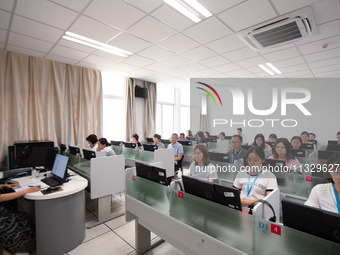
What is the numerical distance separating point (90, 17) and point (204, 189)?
2.73 meters

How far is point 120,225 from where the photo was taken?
8.68ft

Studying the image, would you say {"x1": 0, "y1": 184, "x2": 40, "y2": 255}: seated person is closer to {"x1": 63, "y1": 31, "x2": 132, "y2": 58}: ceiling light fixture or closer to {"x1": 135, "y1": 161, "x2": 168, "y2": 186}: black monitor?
{"x1": 135, "y1": 161, "x2": 168, "y2": 186}: black monitor

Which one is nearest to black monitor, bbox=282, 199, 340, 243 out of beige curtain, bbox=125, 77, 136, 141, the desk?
the desk

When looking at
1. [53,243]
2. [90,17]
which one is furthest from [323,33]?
[53,243]

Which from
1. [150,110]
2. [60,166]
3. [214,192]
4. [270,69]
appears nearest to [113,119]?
[150,110]

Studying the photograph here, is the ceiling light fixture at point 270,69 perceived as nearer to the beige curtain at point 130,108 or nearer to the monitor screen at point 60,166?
the beige curtain at point 130,108

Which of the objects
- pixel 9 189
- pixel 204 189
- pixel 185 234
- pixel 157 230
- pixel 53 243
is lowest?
pixel 53 243

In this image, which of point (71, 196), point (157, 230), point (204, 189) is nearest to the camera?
point (204, 189)

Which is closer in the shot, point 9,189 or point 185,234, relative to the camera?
point 185,234

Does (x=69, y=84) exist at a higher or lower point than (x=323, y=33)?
lower

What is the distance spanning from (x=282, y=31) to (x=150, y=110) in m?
4.84

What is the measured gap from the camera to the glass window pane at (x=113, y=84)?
5887 mm

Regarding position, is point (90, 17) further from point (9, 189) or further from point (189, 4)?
point (9, 189)

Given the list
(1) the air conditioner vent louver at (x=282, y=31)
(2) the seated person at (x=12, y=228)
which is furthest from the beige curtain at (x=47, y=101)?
(1) the air conditioner vent louver at (x=282, y=31)
